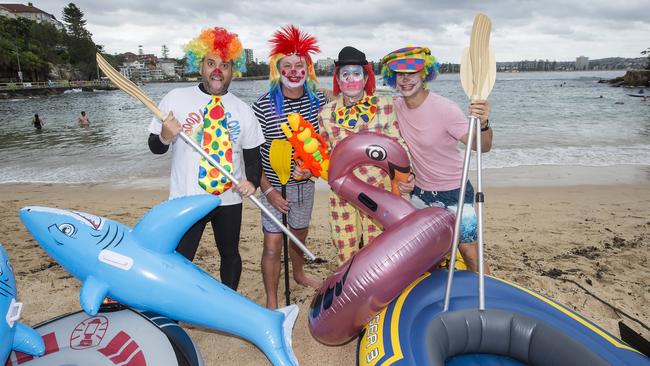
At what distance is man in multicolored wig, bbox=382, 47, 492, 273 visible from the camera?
271 cm

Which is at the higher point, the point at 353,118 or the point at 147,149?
the point at 353,118

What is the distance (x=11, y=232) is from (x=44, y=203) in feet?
7.05

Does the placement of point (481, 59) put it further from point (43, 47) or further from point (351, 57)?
point (43, 47)

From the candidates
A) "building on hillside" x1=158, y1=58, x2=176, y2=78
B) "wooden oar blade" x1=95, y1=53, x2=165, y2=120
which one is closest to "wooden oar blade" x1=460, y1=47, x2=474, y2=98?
"wooden oar blade" x1=95, y1=53, x2=165, y2=120

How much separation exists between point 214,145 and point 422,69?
4.81 feet

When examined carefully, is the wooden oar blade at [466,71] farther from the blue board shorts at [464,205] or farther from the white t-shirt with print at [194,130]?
the white t-shirt with print at [194,130]

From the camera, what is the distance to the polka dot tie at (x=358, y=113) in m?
2.83

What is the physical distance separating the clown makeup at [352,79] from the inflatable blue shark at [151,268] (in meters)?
1.25

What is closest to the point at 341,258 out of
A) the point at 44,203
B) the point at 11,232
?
the point at 11,232

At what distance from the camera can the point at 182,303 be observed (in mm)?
2127

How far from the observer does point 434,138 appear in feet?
9.04

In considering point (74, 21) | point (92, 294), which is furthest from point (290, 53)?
point (74, 21)

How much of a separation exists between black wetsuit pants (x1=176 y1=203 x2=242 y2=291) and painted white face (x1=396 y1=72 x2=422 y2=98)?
1382 millimetres

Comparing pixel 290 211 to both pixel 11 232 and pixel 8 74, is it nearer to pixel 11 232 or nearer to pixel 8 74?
pixel 11 232
